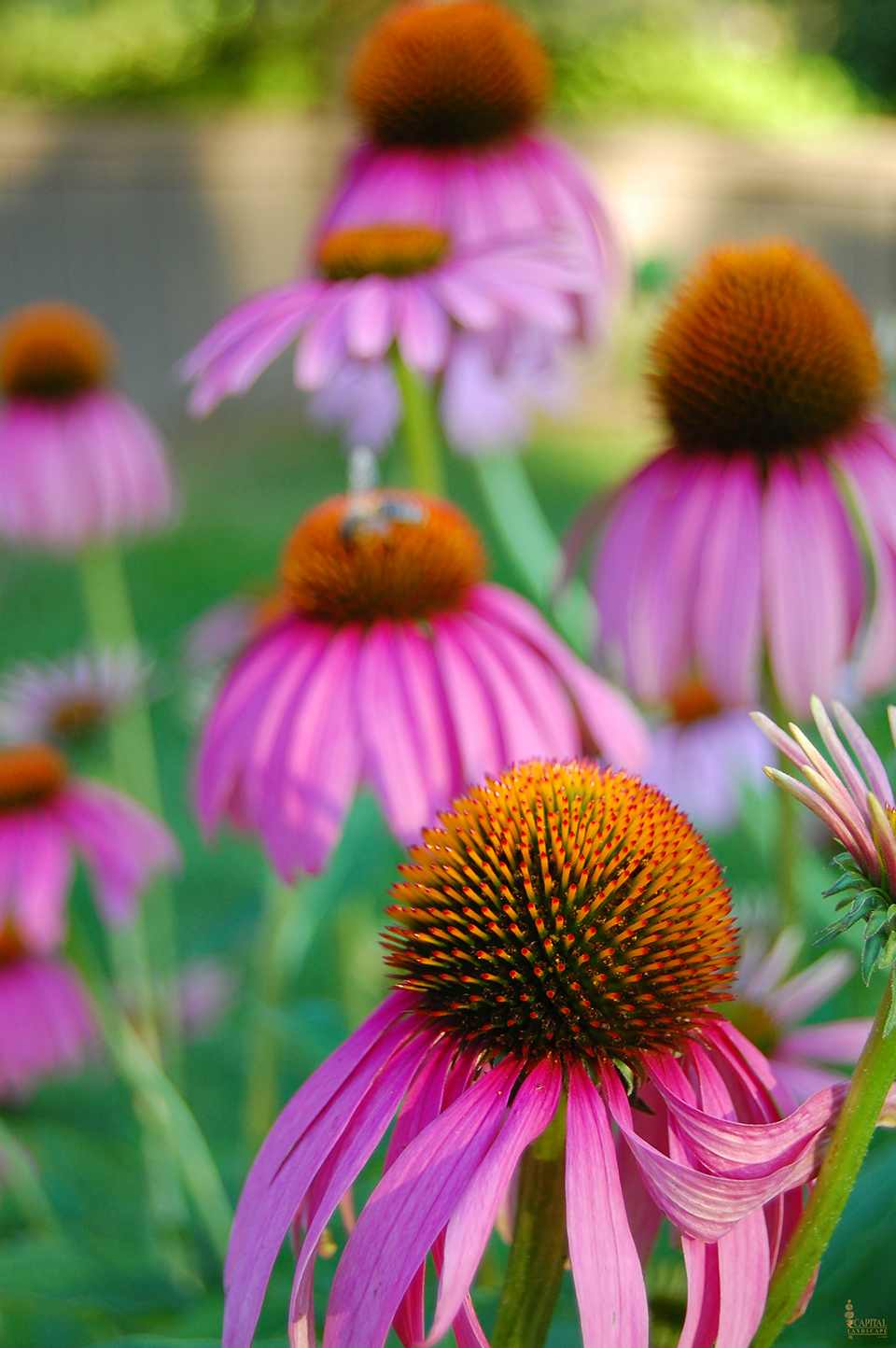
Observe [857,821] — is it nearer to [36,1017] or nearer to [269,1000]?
[269,1000]

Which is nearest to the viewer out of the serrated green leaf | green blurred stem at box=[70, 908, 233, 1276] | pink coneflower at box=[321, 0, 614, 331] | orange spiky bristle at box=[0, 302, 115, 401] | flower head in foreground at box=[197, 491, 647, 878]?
the serrated green leaf

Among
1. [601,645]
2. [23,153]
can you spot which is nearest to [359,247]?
[601,645]

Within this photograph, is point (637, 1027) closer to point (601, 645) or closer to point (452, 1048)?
point (452, 1048)

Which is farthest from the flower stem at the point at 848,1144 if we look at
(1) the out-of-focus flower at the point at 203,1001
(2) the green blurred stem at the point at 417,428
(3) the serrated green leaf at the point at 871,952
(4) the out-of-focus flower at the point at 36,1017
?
(1) the out-of-focus flower at the point at 203,1001

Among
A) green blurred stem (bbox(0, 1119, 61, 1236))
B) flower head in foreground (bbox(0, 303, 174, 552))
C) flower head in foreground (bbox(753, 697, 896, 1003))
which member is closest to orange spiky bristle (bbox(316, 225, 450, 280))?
flower head in foreground (bbox(753, 697, 896, 1003))

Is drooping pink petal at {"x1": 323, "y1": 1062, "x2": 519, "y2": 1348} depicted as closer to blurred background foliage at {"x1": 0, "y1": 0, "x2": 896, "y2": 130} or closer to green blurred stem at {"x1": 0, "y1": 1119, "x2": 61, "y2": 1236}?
green blurred stem at {"x1": 0, "y1": 1119, "x2": 61, "y2": 1236}

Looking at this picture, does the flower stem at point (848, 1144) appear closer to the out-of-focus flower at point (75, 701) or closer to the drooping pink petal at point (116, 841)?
the drooping pink petal at point (116, 841)

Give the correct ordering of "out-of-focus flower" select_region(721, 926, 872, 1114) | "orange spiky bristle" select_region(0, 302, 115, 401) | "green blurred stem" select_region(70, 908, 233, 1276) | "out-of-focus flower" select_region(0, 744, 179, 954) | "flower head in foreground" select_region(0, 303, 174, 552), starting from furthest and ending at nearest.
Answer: "orange spiky bristle" select_region(0, 302, 115, 401)
"flower head in foreground" select_region(0, 303, 174, 552)
"out-of-focus flower" select_region(0, 744, 179, 954)
"green blurred stem" select_region(70, 908, 233, 1276)
"out-of-focus flower" select_region(721, 926, 872, 1114)
